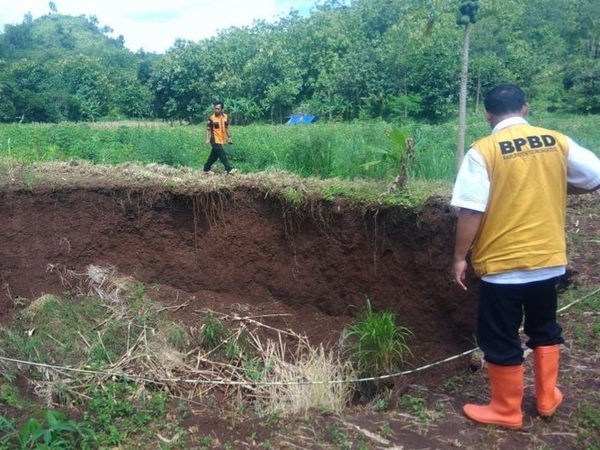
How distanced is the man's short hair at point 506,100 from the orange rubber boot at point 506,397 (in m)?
1.37

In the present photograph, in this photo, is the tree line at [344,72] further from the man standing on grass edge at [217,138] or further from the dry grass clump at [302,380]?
the dry grass clump at [302,380]

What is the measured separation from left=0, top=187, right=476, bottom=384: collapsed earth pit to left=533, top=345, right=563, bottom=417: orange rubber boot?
2.51 meters

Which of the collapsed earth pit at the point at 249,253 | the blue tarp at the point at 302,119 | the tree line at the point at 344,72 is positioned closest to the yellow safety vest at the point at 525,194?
the collapsed earth pit at the point at 249,253

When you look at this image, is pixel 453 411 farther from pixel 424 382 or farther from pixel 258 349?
pixel 258 349

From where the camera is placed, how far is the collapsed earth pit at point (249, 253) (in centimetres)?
643

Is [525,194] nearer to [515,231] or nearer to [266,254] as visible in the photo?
[515,231]

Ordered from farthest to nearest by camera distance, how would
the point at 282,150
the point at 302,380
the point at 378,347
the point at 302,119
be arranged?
the point at 302,119 → the point at 282,150 → the point at 378,347 → the point at 302,380

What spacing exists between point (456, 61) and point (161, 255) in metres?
15.0

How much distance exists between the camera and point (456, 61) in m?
20.3

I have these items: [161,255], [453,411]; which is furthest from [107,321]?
[453,411]

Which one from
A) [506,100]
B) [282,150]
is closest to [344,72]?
[282,150]

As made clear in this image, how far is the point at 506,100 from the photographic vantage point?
3602 millimetres

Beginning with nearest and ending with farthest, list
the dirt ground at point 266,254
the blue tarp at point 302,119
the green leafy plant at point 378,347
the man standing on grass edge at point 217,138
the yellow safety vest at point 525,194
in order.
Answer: the yellow safety vest at point 525,194
the green leafy plant at point 378,347
the dirt ground at point 266,254
the man standing on grass edge at point 217,138
the blue tarp at point 302,119

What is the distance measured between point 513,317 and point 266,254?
13.5 ft
